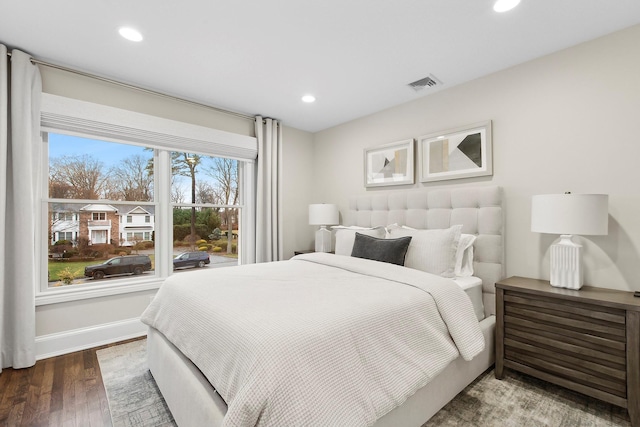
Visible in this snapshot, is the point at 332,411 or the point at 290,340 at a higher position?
the point at 290,340

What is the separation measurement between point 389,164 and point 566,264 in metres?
1.96

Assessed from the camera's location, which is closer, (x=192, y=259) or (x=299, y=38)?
(x=299, y=38)

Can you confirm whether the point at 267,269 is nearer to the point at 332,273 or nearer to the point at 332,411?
the point at 332,273

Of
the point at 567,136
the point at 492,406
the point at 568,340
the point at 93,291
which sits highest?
the point at 567,136

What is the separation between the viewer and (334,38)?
7.26 ft

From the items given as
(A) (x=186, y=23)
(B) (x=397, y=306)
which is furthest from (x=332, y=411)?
(A) (x=186, y=23)

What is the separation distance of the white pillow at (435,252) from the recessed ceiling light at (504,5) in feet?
Result: 5.03

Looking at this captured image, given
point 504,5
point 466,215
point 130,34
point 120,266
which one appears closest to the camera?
point 504,5

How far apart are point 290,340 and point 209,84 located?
8.98 feet

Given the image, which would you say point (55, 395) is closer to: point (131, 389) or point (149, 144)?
point (131, 389)

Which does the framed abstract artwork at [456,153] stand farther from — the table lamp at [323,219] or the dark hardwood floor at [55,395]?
the dark hardwood floor at [55,395]

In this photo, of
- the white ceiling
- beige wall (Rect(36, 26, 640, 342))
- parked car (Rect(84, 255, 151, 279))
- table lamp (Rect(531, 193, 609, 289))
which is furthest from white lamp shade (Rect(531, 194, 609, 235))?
parked car (Rect(84, 255, 151, 279))

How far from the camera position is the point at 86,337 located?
2752 mm

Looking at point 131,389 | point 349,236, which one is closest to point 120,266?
point 131,389
